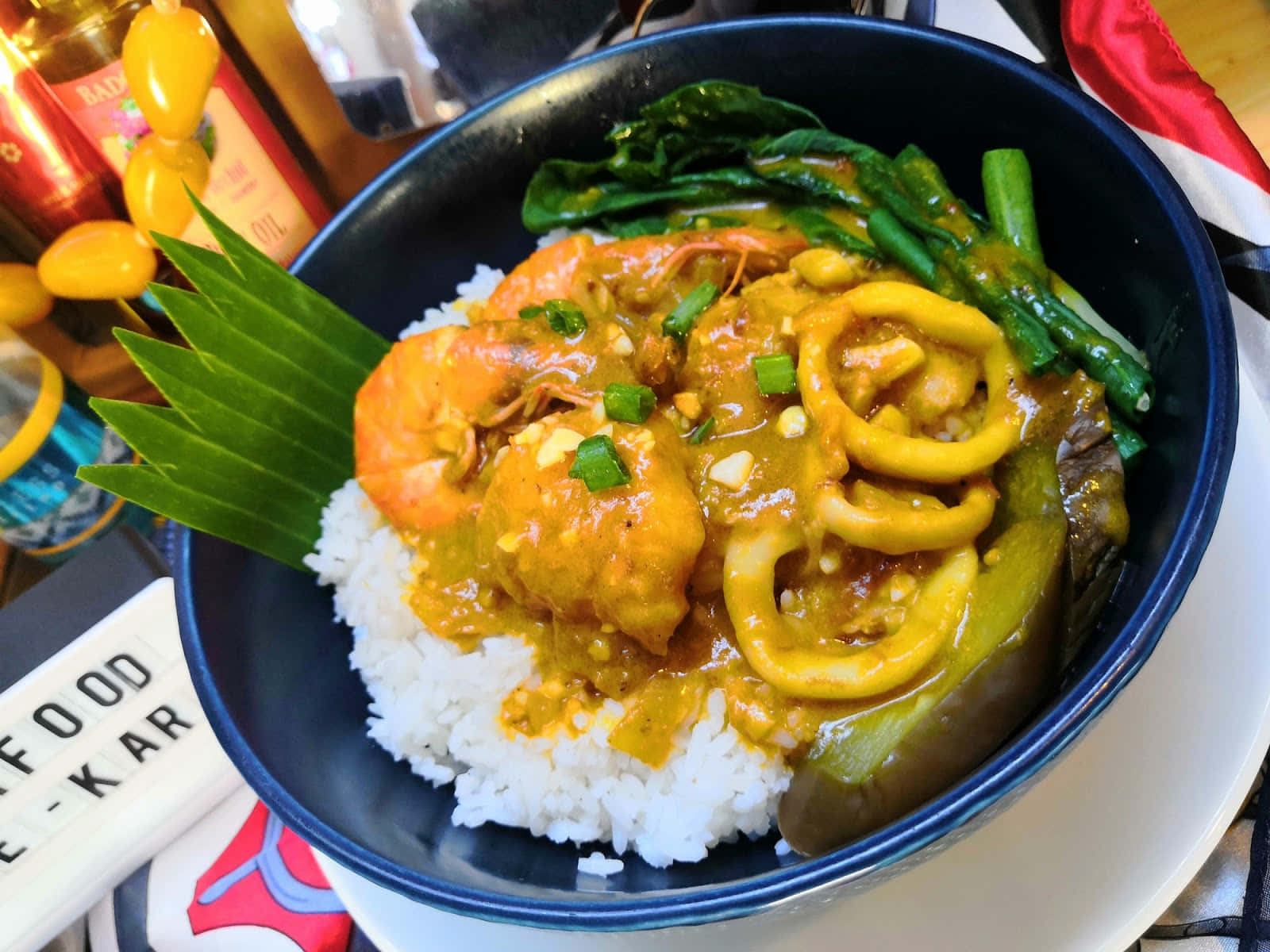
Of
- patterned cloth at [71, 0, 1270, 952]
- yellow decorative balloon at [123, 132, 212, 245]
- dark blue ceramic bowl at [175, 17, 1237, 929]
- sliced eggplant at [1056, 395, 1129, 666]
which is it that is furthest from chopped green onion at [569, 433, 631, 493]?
yellow decorative balloon at [123, 132, 212, 245]

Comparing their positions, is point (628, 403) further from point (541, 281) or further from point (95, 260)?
point (95, 260)

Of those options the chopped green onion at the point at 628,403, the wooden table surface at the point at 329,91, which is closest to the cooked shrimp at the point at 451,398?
the chopped green onion at the point at 628,403

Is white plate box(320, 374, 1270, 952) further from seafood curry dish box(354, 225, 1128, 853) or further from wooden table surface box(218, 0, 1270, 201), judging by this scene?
wooden table surface box(218, 0, 1270, 201)

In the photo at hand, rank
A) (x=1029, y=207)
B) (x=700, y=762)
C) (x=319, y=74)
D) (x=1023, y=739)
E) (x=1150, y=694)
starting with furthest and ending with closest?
(x=319, y=74), (x=1029, y=207), (x=700, y=762), (x=1150, y=694), (x=1023, y=739)

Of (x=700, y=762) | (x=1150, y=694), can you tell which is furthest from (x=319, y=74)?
(x=1150, y=694)

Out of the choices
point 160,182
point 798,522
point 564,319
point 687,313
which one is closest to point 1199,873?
point 798,522

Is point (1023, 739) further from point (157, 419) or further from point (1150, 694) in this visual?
point (157, 419)
